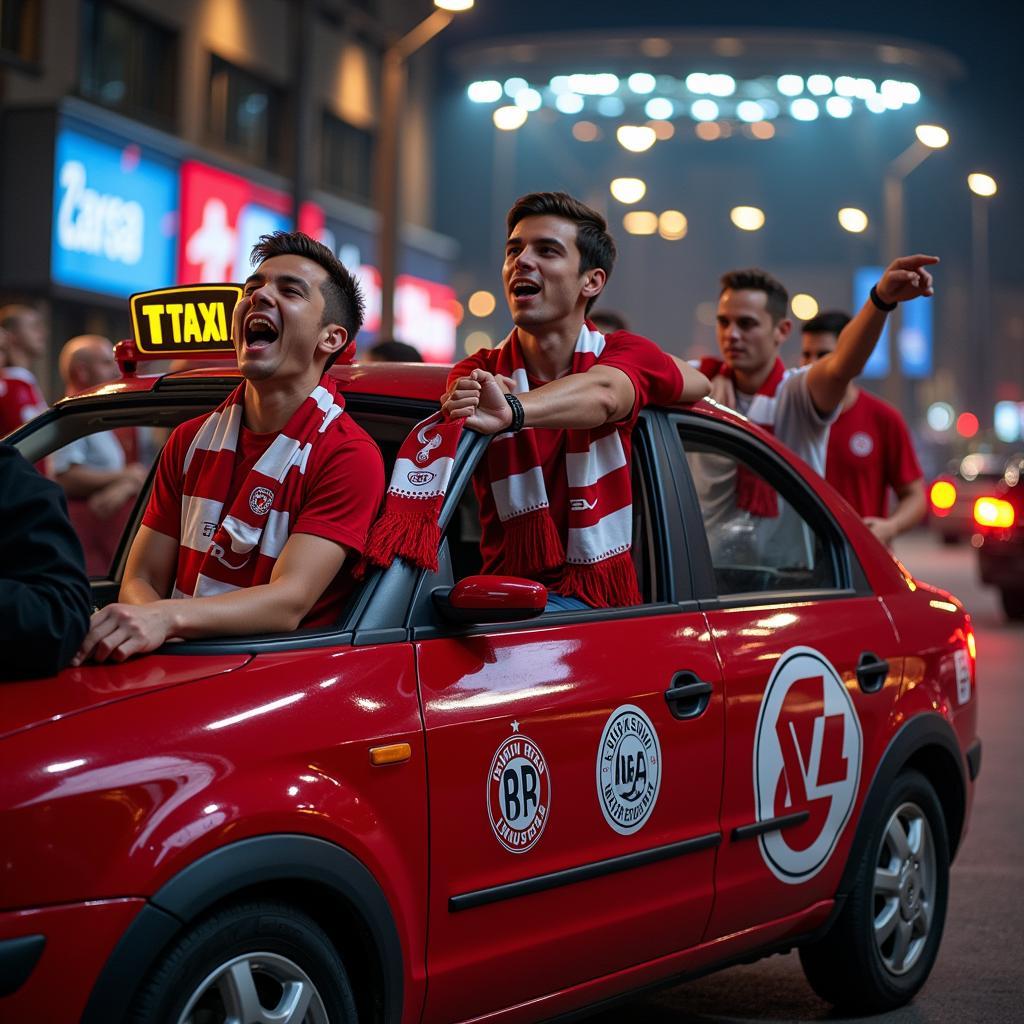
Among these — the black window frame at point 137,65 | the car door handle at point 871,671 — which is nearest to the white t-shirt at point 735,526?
the car door handle at point 871,671

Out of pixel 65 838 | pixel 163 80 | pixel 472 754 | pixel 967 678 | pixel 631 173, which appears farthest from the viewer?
Answer: pixel 631 173

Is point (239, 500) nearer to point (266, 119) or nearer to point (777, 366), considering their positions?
point (777, 366)

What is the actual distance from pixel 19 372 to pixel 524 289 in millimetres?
5125

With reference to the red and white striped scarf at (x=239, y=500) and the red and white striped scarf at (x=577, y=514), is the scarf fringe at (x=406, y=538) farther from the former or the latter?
the red and white striped scarf at (x=577, y=514)

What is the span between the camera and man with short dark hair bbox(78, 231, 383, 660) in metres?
3.47

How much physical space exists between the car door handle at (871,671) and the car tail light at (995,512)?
1171 cm

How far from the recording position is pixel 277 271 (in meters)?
3.84

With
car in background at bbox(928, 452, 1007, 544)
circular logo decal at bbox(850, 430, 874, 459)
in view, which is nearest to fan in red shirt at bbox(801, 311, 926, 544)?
circular logo decal at bbox(850, 430, 874, 459)

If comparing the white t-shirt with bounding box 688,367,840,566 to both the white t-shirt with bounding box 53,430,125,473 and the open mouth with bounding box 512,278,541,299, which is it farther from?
the white t-shirt with bounding box 53,430,125,473

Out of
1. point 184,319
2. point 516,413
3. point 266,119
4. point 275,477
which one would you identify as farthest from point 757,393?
→ point 266,119

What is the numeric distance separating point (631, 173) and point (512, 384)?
58.3 m

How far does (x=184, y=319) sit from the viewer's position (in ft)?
15.1

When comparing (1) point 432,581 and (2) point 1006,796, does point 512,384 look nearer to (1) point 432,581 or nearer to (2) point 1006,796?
(1) point 432,581

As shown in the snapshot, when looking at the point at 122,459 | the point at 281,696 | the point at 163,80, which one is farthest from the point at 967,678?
the point at 163,80
